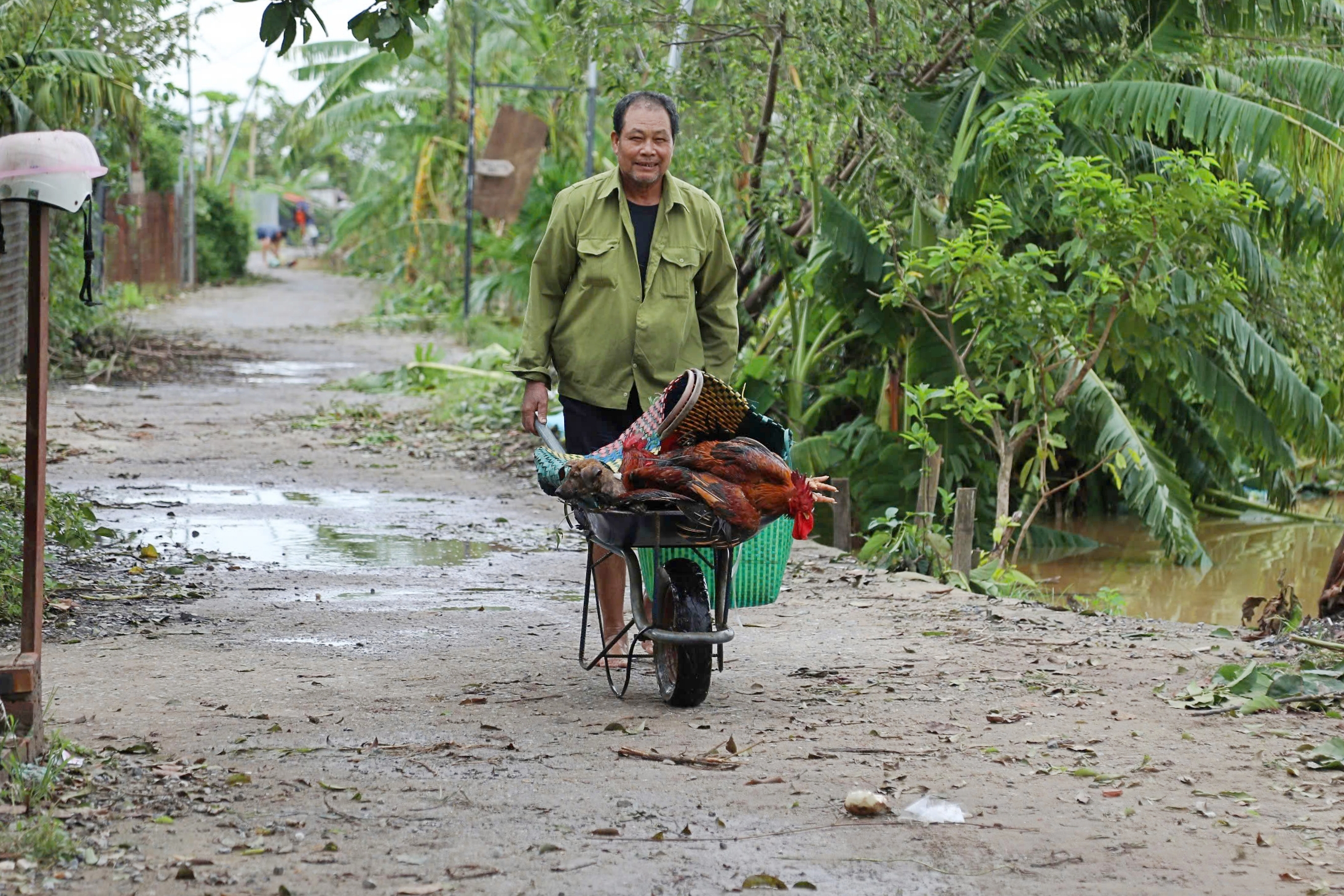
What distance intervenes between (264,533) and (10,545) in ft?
7.26

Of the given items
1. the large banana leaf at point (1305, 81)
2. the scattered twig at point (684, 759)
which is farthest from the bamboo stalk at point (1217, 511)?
the scattered twig at point (684, 759)

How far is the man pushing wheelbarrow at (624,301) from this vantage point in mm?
5242

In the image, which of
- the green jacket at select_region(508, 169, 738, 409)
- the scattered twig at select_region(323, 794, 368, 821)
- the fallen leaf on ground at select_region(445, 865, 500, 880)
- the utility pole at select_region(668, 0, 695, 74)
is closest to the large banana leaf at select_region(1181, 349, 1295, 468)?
the utility pole at select_region(668, 0, 695, 74)

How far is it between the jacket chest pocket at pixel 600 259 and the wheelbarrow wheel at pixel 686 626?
1.07 metres

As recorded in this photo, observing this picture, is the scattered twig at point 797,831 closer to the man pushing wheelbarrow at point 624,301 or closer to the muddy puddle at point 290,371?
the man pushing wheelbarrow at point 624,301

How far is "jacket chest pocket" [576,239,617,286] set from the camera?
5.28 m

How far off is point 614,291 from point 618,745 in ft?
5.47

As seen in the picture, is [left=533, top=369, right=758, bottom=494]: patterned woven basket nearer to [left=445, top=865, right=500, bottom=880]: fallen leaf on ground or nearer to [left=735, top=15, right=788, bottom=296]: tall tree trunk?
[left=445, top=865, right=500, bottom=880]: fallen leaf on ground

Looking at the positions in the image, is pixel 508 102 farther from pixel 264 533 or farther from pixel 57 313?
pixel 264 533

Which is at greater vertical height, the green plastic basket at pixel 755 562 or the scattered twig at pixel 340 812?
the green plastic basket at pixel 755 562

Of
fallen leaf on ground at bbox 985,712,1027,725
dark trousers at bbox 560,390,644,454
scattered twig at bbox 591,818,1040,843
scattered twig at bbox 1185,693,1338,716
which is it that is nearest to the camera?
scattered twig at bbox 591,818,1040,843

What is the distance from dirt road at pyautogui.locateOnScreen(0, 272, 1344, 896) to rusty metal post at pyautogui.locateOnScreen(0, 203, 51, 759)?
0.32 meters

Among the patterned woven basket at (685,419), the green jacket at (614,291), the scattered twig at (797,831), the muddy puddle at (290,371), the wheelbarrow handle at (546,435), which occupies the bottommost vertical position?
the muddy puddle at (290,371)

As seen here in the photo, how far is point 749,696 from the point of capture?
17.0 feet
